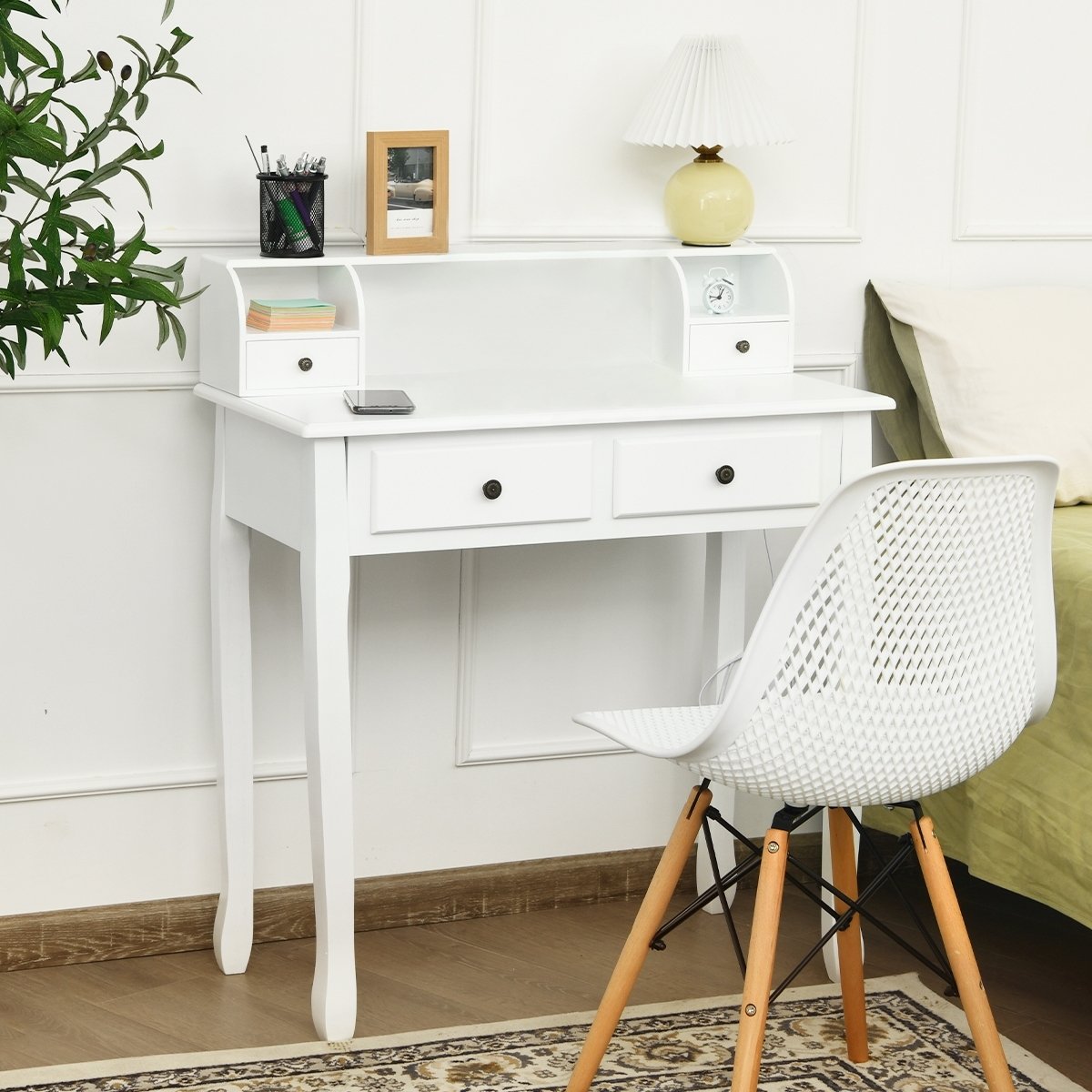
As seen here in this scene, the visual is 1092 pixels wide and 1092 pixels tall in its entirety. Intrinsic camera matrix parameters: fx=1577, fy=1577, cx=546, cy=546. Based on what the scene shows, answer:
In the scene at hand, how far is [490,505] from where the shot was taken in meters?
2.19

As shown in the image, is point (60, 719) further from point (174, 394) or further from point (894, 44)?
point (894, 44)

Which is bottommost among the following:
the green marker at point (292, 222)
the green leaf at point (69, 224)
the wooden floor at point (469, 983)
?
the wooden floor at point (469, 983)

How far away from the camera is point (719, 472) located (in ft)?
7.50

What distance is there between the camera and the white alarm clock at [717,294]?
2.64 m

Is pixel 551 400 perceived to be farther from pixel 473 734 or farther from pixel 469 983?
pixel 469 983

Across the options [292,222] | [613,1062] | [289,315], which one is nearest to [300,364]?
[289,315]

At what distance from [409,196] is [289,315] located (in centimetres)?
27

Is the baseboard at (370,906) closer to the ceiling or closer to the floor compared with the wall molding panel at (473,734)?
closer to the floor

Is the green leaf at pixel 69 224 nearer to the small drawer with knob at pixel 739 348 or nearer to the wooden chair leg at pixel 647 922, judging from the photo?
the wooden chair leg at pixel 647 922

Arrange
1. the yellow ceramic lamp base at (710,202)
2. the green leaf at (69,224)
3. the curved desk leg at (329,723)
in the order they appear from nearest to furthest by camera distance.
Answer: the green leaf at (69,224) → the curved desk leg at (329,723) → the yellow ceramic lamp base at (710,202)

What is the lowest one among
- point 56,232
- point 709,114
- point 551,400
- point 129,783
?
point 129,783

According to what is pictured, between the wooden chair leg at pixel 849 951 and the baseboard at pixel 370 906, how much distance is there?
0.64 meters

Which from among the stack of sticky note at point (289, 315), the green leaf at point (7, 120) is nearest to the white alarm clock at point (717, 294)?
the stack of sticky note at point (289, 315)

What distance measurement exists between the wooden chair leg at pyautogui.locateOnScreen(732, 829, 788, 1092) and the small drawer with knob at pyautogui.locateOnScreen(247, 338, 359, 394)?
3.21 feet
